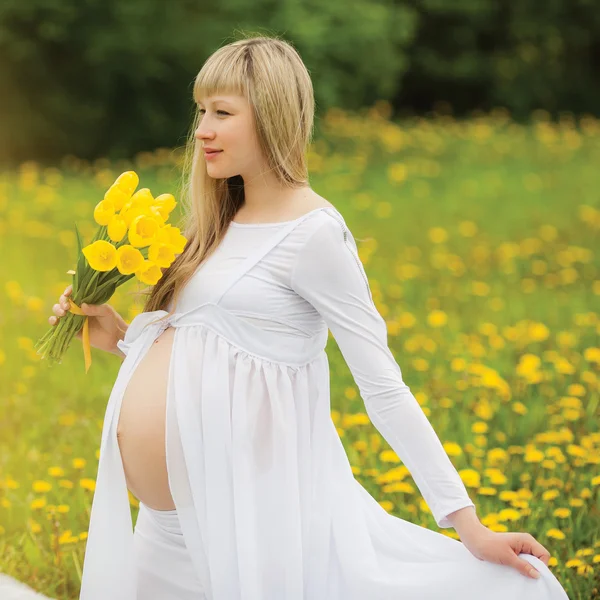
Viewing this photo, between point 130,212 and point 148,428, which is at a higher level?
point 130,212

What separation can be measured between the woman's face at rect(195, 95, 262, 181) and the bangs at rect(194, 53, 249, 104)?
0.04 feet

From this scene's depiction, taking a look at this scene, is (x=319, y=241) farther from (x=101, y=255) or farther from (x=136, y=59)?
(x=136, y=59)

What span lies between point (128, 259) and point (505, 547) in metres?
0.91

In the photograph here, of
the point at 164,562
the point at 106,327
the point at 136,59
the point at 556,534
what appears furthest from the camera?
the point at 136,59

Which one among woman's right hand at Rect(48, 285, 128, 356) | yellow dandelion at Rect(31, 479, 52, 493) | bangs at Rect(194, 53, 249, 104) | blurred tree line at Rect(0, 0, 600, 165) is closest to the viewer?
bangs at Rect(194, 53, 249, 104)

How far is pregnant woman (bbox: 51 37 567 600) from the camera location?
192 cm

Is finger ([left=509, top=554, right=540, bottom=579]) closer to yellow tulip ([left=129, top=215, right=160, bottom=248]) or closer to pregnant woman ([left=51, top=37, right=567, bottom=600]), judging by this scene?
pregnant woman ([left=51, top=37, right=567, bottom=600])

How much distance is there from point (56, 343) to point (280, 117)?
0.71 m

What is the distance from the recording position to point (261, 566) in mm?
1973

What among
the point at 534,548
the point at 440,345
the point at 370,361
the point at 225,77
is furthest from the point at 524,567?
the point at 440,345

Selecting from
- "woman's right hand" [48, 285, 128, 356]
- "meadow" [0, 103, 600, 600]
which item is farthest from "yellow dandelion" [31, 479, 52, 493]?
"woman's right hand" [48, 285, 128, 356]

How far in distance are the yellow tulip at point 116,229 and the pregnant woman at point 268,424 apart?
147 millimetres

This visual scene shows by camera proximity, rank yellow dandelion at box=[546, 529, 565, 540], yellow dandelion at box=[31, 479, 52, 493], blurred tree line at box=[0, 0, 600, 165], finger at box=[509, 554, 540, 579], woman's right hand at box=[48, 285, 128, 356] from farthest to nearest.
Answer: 1. blurred tree line at box=[0, 0, 600, 165]
2. yellow dandelion at box=[31, 479, 52, 493]
3. yellow dandelion at box=[546, 529, 565, 540]
4. woman's right hand at box=[48, 285, 128, 356]
5. finger at box=[509, 554, 540, 579]

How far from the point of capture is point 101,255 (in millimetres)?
2021
